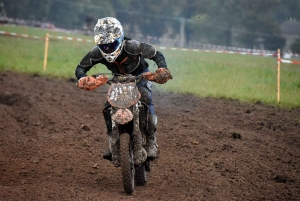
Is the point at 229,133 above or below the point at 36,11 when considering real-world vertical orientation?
below

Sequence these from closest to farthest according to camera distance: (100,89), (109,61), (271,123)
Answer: (109,61) < (271,123) < (100,89)

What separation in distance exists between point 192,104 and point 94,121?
3.57 m

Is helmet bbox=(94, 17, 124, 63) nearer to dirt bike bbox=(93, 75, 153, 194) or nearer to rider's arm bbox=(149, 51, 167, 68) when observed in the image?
dirt bike bbox=(93, 75, 153, 194)

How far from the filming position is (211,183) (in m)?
7.85

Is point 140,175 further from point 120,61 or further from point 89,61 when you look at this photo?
point 89,61

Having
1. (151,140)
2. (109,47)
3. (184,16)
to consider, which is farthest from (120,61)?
(184,16)

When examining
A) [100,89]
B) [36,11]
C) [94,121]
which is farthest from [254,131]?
[36,11]

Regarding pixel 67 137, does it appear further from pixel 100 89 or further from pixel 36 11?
pixel 36 11

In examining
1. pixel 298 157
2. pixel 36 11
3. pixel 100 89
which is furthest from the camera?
pixel 36 11

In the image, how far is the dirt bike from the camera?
7059mm

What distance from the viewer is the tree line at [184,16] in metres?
32.8

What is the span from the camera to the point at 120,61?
25.2 feet

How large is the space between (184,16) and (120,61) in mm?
45752

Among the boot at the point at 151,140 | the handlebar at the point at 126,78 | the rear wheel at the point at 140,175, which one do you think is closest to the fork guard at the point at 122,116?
the handlebar at the point at 126,78
